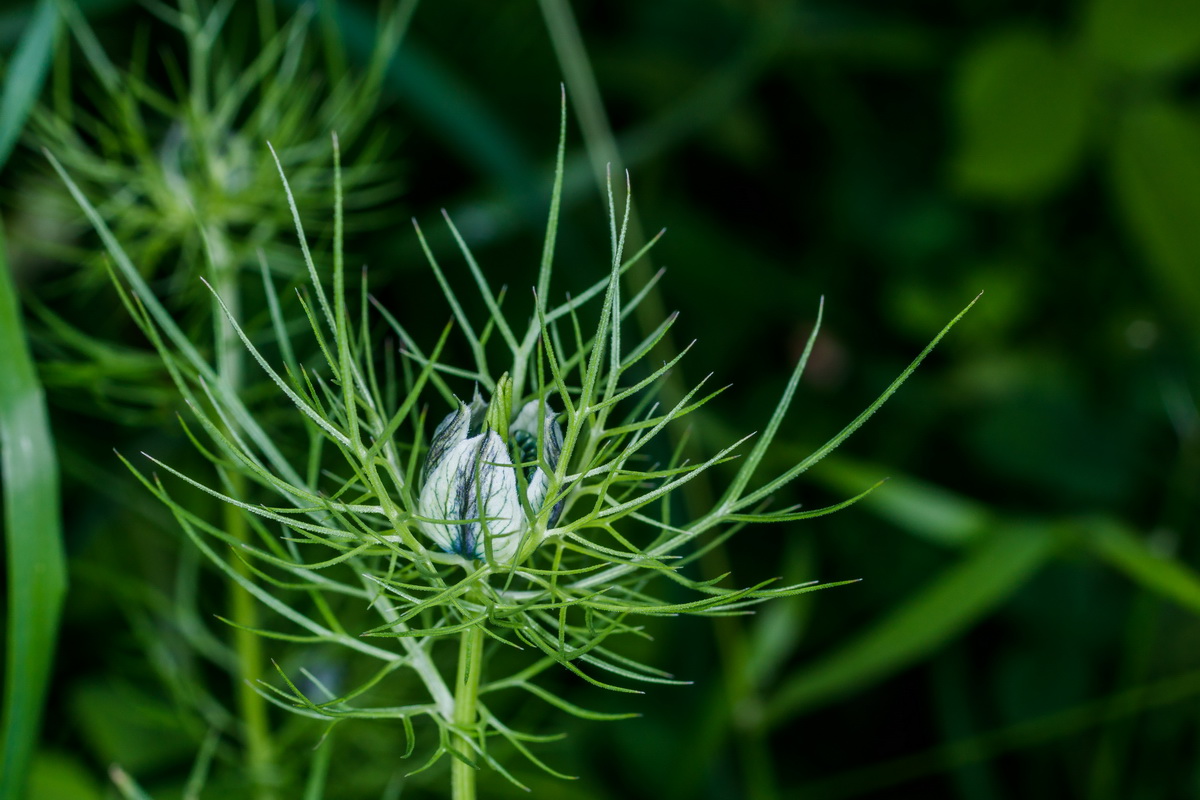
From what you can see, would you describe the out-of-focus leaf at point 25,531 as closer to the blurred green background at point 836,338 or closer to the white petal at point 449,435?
the blurred green background at point 836,338

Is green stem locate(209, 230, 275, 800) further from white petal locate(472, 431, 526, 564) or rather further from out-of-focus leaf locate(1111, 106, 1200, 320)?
out-of-focus leaf locate(1111, 106, 1200, 320)

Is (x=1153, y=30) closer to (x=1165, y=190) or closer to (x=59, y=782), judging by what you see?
(x=1165, y=190)

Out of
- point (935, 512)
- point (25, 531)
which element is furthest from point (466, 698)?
point (935, 512)

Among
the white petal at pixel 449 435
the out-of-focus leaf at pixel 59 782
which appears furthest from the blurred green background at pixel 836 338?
the white petal at pixel 449 435

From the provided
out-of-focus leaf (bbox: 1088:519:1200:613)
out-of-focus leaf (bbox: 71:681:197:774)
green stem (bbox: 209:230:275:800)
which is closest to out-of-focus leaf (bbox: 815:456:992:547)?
out-of-focus leaf (bbox: 1088:519:1200:613)

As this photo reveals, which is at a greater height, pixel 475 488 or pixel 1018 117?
pixel 1018 117

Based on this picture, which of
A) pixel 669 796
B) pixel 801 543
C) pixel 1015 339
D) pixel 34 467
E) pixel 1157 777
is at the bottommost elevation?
pixel 1157 777

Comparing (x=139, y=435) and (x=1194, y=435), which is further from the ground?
(x=139, y=435)

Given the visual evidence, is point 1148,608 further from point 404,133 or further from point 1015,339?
point 404,133

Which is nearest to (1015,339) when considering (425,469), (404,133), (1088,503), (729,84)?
(1088,503)
